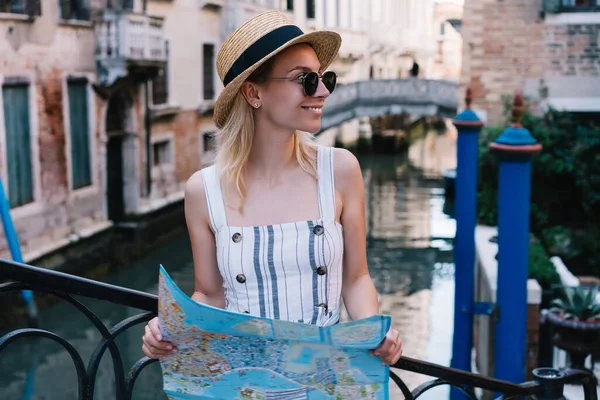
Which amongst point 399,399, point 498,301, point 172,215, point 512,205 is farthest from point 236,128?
point 172,215

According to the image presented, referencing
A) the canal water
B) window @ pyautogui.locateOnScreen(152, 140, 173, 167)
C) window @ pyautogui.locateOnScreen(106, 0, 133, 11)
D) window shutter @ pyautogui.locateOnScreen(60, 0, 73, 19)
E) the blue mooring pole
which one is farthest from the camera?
window @ pyautogui.locateOnScreen(152, 140, 173, 167)

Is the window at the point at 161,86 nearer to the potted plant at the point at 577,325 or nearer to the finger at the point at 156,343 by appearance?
the potted plant at the point at 577,325

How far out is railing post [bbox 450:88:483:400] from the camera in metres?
4.13

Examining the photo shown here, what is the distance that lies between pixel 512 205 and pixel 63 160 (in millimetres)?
7299

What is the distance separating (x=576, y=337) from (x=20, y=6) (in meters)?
6.77

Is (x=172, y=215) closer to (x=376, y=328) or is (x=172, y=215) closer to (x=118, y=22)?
(x=118, y=22)

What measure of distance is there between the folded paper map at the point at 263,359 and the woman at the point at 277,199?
138 millimetres

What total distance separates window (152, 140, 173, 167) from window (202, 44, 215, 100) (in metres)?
1.83

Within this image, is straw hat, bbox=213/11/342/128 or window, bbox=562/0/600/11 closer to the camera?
straw hat, bbox=213/11/342/128

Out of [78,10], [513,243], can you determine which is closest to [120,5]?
[78,10]

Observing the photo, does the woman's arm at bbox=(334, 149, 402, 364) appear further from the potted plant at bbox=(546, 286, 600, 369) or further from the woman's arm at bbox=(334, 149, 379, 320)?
the potted plant at bbox=(546, 286, 600, 369)

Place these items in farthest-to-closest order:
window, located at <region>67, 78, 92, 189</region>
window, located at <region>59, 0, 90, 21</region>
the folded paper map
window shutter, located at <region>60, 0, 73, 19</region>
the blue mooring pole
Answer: window, located at <region>67, 78, 92, 189</region> < window, located at <region>59, 0, 90, 21</region> < window shutter, located at <region>60, 0, 73, 19</region> < the blue mooring pole < the folded paper map

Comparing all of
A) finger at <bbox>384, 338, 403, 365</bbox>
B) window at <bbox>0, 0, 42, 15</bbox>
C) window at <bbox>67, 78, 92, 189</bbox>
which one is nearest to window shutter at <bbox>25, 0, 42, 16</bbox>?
window at <bbox>0, 0, 42, 15</bbox>

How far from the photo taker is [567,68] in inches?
348
